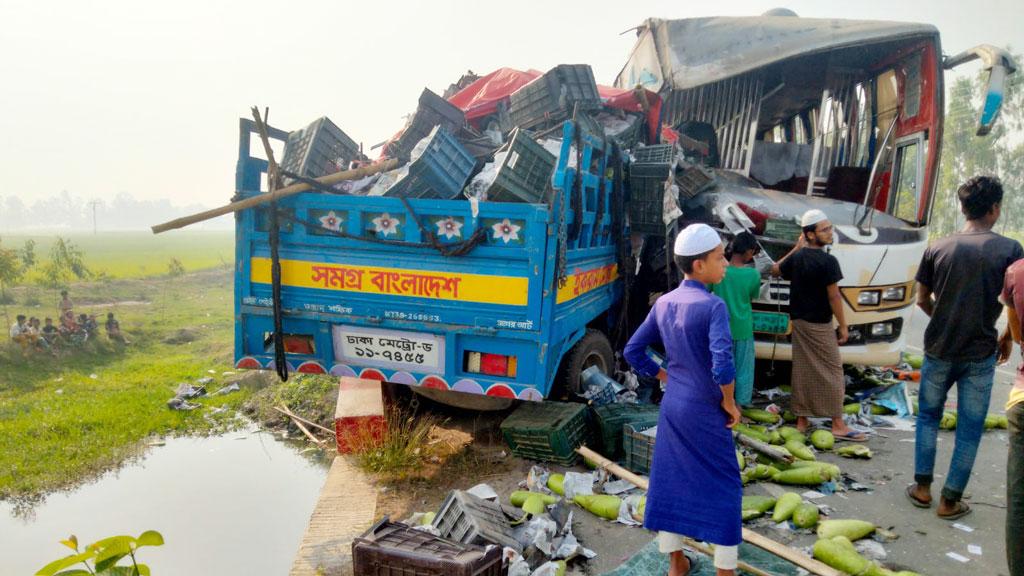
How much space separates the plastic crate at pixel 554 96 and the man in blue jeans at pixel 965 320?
9.12 feet

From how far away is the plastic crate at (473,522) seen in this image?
2805 millimetres

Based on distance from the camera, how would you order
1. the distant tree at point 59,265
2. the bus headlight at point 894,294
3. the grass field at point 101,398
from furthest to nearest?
the distant tree at point 59,265
the grass field at point 101,398
the bus headlight at point 894,294

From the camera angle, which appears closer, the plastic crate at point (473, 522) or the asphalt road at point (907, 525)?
the plastic crate at point (473, 522)

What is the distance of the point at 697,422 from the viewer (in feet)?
7.98

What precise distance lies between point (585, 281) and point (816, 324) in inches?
69.6

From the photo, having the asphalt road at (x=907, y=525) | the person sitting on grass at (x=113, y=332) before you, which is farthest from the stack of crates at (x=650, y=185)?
the person sitting on grass at (x=113, y=332)

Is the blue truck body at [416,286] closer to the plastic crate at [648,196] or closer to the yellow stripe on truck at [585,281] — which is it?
the yellow stripe on truck at [585,281]

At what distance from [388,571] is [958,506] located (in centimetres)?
313

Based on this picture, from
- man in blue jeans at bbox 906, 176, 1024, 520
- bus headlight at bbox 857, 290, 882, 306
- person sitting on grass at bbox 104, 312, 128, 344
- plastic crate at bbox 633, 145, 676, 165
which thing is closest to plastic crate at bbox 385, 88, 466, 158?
plastic crate at bbox 633, 145, 676, 165

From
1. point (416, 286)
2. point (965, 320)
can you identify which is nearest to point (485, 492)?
point (416, 286)

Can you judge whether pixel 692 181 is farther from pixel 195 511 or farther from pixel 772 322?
pixel 195 511

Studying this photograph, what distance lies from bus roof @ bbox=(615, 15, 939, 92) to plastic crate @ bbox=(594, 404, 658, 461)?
3860 mm

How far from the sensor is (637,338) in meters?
2.69

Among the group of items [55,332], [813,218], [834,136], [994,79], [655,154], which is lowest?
[55,332]
